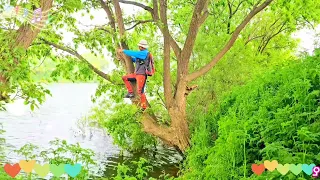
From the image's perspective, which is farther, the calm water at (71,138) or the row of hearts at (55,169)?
the calm water at (71,138)

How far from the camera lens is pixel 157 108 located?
16.8m

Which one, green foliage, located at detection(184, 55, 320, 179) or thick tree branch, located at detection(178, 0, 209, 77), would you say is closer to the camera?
green foliage, located at detection(184, 55, 320, 179)

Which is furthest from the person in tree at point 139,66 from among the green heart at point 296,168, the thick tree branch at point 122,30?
the green heart at point 296,168

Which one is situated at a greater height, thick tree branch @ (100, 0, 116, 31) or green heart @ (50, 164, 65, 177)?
thick tree branch @ (100, 0, 116, 31)

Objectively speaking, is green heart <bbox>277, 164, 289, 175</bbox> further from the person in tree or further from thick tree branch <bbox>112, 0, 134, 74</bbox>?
thick tree branch <bbox>112, 0, 134, 74</bbox>

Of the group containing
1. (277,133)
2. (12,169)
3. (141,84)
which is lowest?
(12,169)

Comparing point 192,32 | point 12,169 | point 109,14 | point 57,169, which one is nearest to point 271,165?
point 57,169

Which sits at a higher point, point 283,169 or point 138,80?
point 138,80

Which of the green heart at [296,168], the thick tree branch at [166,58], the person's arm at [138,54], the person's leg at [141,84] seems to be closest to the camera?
the green heart at [296,168]

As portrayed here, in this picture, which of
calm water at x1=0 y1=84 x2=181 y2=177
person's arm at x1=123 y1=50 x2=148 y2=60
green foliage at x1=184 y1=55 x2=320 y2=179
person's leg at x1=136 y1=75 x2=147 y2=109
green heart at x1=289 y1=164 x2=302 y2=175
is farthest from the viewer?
calm water at x1=0 y1=84 x2=181 y2=177

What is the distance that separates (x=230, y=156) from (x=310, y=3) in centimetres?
1010

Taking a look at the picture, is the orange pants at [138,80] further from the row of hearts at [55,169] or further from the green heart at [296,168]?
the green heart at [296,168]

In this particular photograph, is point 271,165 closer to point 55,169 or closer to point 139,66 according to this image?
point 55,169

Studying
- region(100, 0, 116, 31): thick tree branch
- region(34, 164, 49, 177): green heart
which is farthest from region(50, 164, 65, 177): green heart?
region(100, 0, 116, 31): thick tree branch
